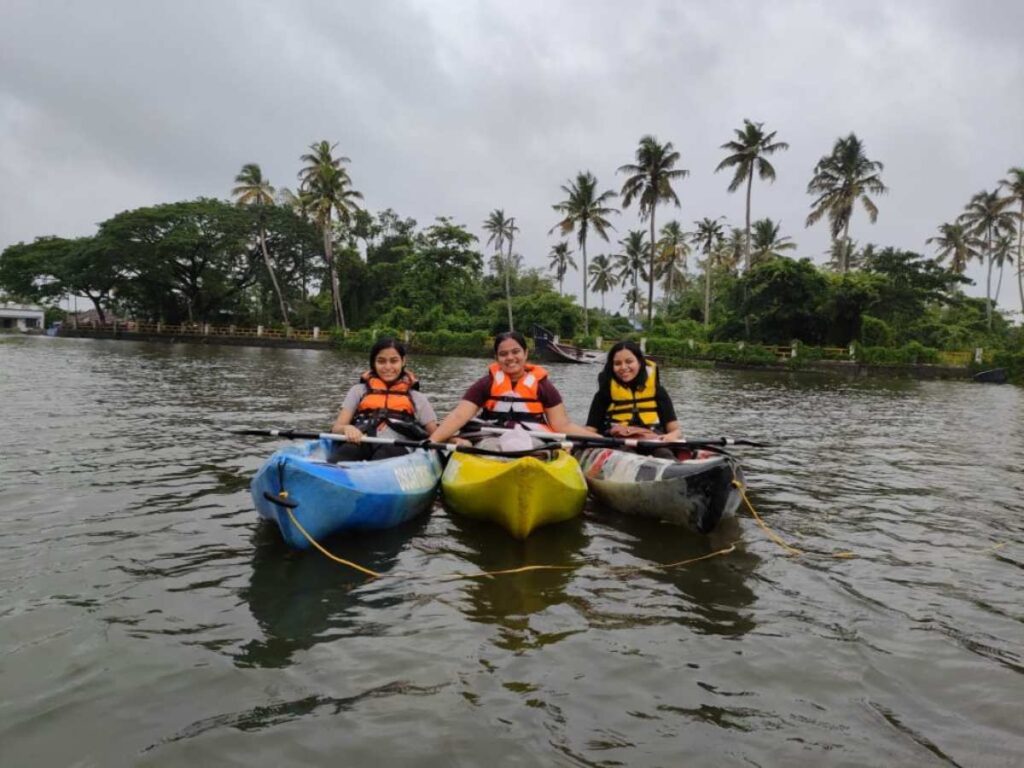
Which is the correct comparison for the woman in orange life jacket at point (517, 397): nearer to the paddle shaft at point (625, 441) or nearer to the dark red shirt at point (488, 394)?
the dark red shirt at point (488, 394)

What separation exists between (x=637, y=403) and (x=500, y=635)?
373 centimetres

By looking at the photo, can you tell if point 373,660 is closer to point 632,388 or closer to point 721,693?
point 721,693

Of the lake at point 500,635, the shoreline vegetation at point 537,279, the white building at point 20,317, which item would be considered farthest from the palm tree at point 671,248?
the white building at point 20,317

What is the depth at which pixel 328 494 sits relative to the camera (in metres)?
4.80

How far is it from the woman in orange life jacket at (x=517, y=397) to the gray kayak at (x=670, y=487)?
501mm

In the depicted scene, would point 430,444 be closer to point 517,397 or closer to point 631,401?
point 517,397

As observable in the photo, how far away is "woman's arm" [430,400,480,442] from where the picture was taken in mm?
6234

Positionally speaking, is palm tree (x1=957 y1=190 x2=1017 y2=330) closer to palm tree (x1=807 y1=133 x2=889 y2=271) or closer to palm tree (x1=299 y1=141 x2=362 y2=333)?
palm tree (x1=807 y1=133 x2=889 y2=271)

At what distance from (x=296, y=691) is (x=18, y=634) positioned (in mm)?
1651

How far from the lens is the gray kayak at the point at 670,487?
5402 mm

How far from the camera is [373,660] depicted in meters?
3.40

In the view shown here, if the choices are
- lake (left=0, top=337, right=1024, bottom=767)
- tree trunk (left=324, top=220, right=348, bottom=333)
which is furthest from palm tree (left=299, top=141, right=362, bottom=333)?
lake (left=0, top=337, right=1024, bottom=767)

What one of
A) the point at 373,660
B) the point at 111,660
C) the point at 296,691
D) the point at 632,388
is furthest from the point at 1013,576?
the point at 111,660

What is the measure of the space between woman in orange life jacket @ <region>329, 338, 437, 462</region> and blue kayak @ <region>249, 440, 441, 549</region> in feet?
2.24
